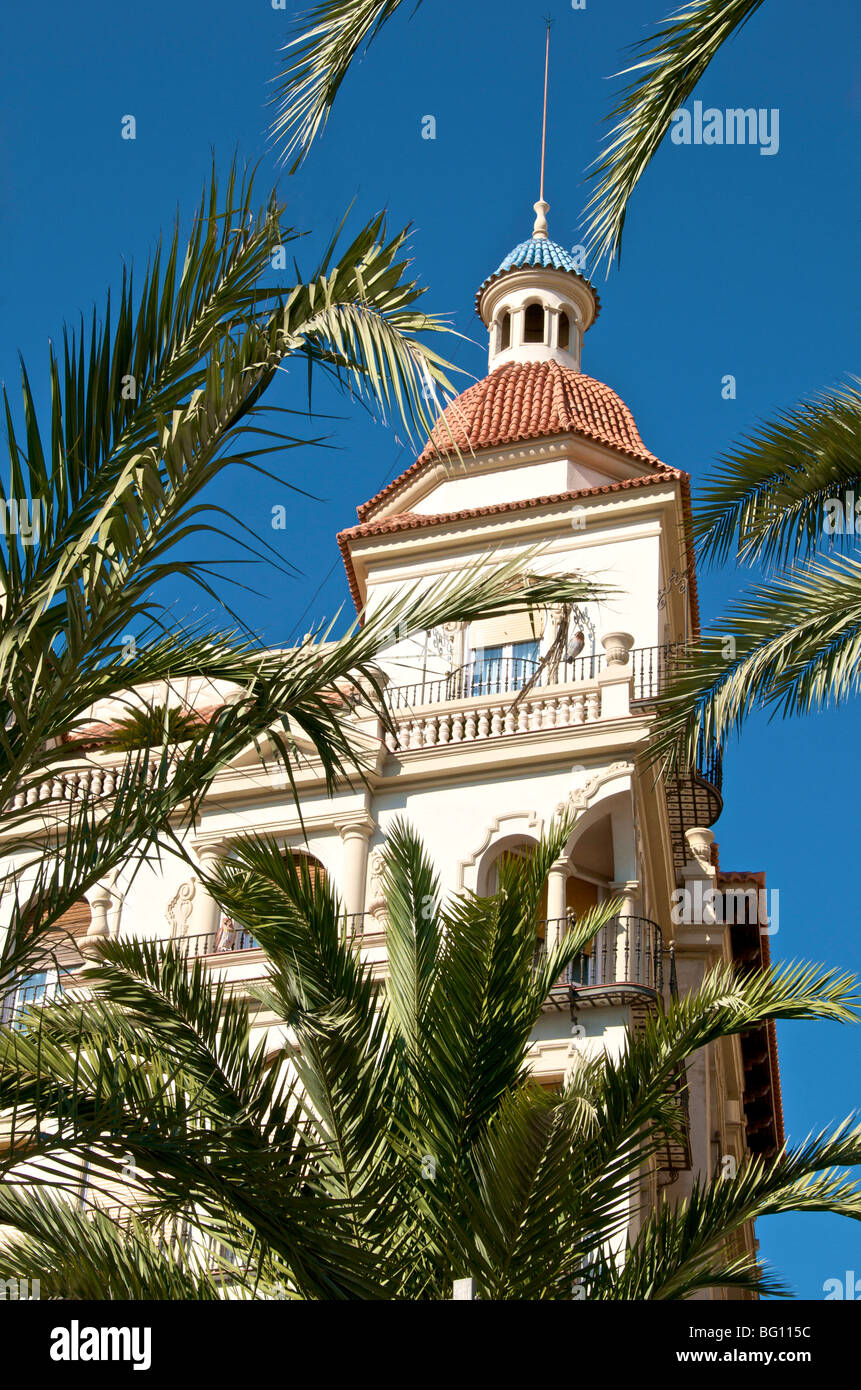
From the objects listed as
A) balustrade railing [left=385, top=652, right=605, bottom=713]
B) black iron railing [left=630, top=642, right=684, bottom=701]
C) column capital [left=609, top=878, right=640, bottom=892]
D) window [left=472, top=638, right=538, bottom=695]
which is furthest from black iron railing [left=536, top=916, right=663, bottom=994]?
window [left=472, top=638, right=538, bottom=695]

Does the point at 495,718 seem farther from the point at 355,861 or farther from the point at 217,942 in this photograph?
the point at 217,942

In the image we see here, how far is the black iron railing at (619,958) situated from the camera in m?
21.3

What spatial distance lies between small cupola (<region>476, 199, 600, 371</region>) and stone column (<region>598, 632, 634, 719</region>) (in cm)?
1243

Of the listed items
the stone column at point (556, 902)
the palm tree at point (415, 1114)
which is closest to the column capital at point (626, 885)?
the stone column at point (556, 902)

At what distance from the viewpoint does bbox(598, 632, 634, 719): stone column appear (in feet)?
77.0

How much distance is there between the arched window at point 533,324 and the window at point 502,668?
34.1 feet

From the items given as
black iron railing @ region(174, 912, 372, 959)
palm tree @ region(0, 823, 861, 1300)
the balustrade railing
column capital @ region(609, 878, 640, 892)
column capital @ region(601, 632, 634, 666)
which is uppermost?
the balustrade railing

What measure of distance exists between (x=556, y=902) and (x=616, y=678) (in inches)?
135

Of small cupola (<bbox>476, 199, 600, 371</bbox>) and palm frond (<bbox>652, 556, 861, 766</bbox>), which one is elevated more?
small cupola (<bbox>476, 199, 600, 371</bbox>)

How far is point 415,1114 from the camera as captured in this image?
10266 mm

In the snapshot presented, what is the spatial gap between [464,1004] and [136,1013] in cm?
181

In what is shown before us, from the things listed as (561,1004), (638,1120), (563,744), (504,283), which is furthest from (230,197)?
(504,283)

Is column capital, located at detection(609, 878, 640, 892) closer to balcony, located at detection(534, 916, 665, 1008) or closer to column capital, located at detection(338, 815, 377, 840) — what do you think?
balcony, located at detection(534, 916, 665, 1008)
